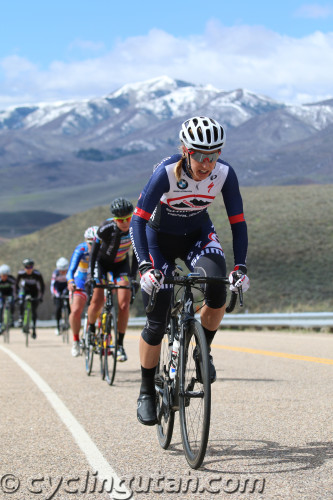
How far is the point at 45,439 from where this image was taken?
18.9ft

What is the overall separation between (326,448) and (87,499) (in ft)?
5.56

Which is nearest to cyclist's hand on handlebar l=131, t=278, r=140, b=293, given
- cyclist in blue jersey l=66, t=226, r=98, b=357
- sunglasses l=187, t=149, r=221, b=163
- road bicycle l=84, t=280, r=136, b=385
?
road bicycle l=84, t=280, r=136, b=385

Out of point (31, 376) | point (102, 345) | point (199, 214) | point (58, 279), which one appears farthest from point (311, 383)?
point (58, 279)

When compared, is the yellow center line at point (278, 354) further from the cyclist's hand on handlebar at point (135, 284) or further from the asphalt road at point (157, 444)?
the cyclist's hand on handlebar at point (135, 284)

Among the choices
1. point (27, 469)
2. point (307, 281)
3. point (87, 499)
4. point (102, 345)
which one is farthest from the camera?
point (307, 281)

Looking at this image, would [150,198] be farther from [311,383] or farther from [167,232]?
[311,383]

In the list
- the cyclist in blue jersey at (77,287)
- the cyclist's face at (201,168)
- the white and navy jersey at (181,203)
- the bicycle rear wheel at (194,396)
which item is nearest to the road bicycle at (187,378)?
the bicycle rear wheel at (194,396)

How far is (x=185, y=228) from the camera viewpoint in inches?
221

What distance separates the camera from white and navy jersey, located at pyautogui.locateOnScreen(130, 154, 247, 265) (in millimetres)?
5285

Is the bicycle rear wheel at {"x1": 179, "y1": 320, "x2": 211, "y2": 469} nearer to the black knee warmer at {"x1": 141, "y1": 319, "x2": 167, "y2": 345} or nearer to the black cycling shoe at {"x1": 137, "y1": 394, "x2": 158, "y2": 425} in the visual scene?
the black knee warmer at {"x1": 141, "y1": 319, "x2": 167, "y2": 345}

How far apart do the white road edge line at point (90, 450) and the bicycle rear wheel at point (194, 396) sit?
462 millimetres

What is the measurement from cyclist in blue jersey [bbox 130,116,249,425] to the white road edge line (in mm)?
434

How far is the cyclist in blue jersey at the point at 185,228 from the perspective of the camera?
16.5 ft

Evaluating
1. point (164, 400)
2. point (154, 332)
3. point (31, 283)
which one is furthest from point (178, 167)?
point (31, 283)
